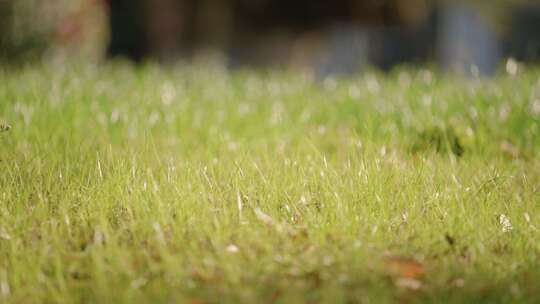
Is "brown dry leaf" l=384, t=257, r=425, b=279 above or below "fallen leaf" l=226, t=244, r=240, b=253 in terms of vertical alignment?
above

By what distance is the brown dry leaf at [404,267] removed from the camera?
2.61m

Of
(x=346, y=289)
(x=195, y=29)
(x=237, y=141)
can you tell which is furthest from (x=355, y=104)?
(x=195, y=29)

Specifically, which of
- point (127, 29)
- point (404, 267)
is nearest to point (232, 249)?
point (404, 267)

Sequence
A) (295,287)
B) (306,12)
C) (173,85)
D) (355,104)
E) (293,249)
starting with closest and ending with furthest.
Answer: (295,287) → (293,249) → (355,104) → (173,85) → (306,12)

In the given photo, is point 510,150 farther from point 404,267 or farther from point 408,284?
point 408,284

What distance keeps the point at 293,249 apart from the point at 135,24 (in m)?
9.23

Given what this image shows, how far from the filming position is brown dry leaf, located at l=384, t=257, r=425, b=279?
8.56 ft

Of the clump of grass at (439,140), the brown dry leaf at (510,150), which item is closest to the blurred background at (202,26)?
the clump of grass at (439,140)

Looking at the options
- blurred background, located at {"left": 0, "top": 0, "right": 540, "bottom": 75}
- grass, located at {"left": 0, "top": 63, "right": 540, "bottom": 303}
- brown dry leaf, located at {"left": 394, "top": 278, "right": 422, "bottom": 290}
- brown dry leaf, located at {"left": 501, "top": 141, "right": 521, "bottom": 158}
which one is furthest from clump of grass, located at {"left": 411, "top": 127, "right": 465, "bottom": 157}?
blurred background, located at {"left": 0, "top": 0, "right": 540, "bottom": 75}

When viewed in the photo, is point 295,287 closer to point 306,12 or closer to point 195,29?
point 195,29

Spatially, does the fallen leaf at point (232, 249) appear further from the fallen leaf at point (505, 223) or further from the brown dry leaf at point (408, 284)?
the fallen leaf at point (505, 223)

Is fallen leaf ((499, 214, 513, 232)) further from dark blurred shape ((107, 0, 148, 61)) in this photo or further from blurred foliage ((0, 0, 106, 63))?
dark blurred shape ((107, 0, 148, 61))

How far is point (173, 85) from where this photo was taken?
23.7ft

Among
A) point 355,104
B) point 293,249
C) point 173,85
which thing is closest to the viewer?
point 293,249
